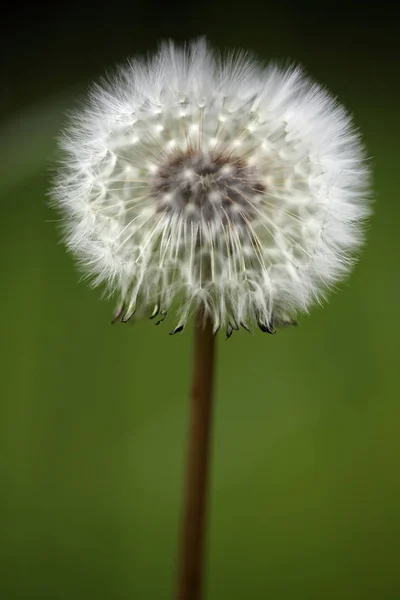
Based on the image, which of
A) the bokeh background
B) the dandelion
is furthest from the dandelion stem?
the bokeh background

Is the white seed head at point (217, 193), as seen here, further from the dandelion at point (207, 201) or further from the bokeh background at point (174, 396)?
the bokeh background at point (174, 396)

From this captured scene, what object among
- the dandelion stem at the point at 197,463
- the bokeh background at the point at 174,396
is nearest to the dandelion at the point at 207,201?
the dandelion stem at the point at 197,463

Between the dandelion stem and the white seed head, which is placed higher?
the white seed head

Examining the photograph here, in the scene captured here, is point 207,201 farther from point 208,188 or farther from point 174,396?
point 174,396

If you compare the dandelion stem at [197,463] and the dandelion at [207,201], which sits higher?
the dandelion at [207,201]

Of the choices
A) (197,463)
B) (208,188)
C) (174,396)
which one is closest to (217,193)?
(208,188)

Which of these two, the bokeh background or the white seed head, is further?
the bokeh background

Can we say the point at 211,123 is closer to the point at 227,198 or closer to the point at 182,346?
the point at 227,198

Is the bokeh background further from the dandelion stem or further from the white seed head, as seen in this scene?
the dandelion stem
